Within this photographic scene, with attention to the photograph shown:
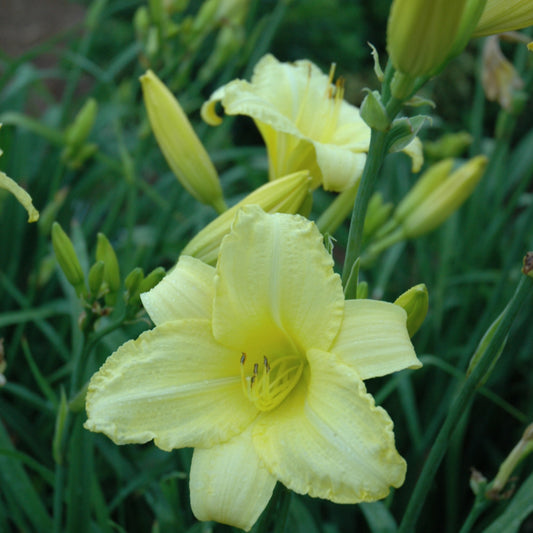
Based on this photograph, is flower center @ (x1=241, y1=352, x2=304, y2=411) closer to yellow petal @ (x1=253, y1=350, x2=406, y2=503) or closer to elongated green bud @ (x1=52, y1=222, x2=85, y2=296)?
yellow petal @ (x1=253, y1=350, x2=406, y2=503)

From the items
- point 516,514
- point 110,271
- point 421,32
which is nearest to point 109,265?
point 110,271

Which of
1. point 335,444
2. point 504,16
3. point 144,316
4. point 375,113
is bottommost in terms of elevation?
point 144,316

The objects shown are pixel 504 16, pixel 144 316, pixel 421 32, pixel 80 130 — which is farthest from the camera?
pixel 80 130

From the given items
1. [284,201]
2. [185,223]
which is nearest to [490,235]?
[185,223]

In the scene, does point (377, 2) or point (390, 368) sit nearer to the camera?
point (390, 368)

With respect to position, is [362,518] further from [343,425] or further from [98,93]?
[98,93]

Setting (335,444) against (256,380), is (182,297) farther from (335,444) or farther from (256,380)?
(335,444)
